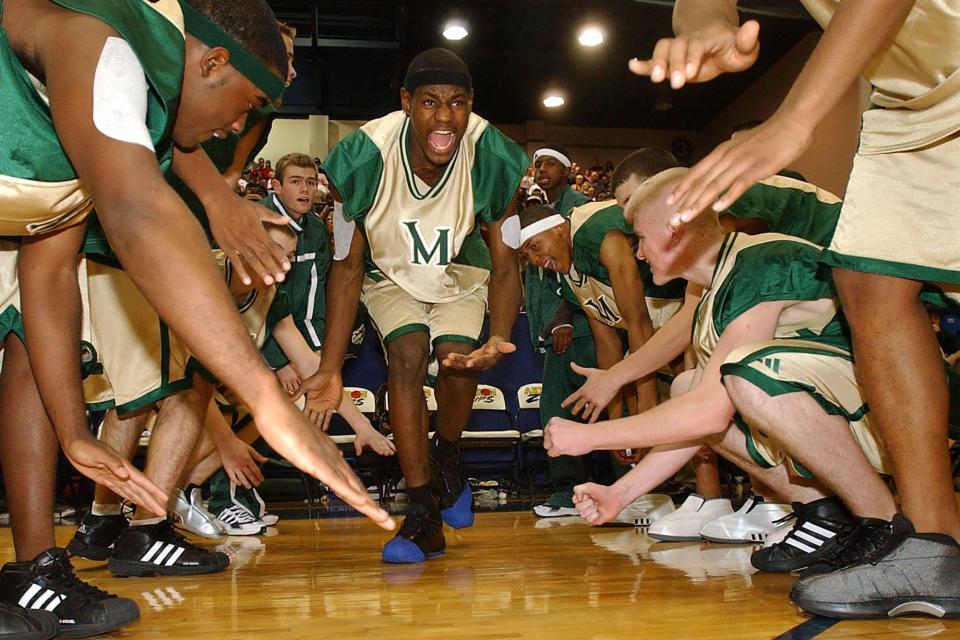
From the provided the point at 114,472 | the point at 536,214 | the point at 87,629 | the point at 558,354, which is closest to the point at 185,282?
the point at 114,472

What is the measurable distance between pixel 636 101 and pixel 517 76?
85.8 inches

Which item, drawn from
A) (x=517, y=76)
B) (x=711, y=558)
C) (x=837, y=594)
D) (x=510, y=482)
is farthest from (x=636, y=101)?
(x=837, y=594)

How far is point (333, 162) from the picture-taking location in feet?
11.8

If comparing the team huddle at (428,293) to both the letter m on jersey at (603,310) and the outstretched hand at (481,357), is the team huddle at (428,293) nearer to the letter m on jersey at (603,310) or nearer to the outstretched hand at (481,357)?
the outstretched hand at (481,357)

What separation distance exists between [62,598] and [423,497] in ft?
4.88

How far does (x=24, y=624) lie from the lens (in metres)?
2.07

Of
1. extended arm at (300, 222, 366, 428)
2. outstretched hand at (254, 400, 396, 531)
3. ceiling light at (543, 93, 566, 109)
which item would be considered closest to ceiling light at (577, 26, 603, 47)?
ceiling light at (543, 93, 566, 109)

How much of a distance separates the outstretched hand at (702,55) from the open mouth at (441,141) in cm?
186

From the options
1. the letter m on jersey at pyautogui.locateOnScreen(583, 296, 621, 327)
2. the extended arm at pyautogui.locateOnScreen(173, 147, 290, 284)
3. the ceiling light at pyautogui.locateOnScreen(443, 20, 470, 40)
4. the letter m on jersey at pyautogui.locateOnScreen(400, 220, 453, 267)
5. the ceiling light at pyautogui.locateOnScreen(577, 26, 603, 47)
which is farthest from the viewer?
the ceiling light at pyautogui.locateOnScreen(577, 26, 603, 47)

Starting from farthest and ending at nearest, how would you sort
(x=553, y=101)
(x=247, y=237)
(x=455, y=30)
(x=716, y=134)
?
1. (x=716, y=134)
2. (x=553, y=101)
3. (x=455, y=30)
4. (x=247, y=237)

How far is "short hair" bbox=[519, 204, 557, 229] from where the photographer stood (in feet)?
18.4

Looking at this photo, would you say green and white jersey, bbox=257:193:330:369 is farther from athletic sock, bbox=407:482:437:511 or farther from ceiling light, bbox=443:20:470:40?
ceiling light, bbox=443:20:470:40

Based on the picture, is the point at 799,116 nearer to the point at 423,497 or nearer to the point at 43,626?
the point at 43,626

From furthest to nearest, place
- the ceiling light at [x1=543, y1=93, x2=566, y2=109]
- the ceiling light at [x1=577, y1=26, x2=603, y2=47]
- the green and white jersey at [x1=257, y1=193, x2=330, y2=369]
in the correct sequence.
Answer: the ceiling light at [x1=543, y1=93, x2=566, y2=109]
the ceiling light at [x1=577, y1=26, x2=603, y2=47]
the green and white jersey at [x1=257, y1=193, x2=330, y2=369]
